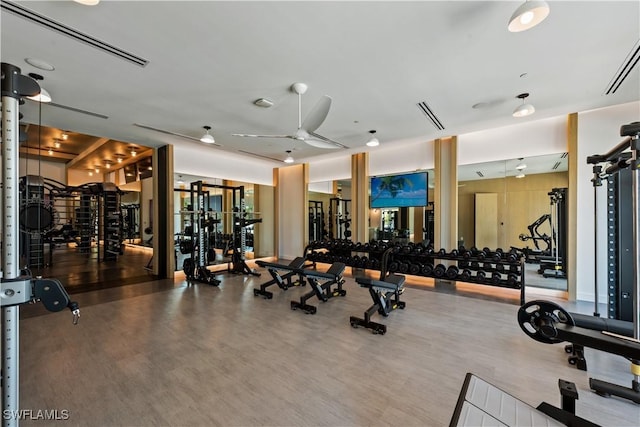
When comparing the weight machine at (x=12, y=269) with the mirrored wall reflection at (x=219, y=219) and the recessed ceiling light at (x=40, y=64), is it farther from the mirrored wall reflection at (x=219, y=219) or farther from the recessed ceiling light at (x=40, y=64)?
the mirrored wall reflection at (x=219, y=219)

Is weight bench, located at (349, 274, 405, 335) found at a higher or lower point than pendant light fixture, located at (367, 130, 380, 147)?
lower

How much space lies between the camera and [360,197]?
272 inches

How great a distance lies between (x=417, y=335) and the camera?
10.2 ft

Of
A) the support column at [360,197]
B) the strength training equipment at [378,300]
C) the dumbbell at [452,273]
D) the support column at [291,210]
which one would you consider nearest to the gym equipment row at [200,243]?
the support column at [291,210]

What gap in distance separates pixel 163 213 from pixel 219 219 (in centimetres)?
138

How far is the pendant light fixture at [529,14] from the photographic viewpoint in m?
1.80

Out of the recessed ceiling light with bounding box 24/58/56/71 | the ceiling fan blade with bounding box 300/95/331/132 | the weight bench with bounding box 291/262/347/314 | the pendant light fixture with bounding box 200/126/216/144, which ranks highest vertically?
the recessed ceiling light with bounding box 24/58/56/71

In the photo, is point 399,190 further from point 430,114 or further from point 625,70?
point 625,70

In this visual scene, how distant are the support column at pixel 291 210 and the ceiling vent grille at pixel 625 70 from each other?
6383mm

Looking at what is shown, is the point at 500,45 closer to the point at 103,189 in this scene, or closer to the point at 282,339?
the point at 282,339

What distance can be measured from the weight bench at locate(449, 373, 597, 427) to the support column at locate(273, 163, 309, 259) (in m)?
6.79

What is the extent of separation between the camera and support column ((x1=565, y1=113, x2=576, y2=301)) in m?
4.38

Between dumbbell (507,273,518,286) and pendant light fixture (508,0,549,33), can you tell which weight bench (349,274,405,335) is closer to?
dumbbell (507,273,518,286)

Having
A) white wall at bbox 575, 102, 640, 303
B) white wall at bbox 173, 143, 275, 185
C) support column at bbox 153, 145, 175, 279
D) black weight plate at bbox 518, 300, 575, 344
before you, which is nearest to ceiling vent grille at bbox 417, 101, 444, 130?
white wall at bbox 575, 102, 640, 303
